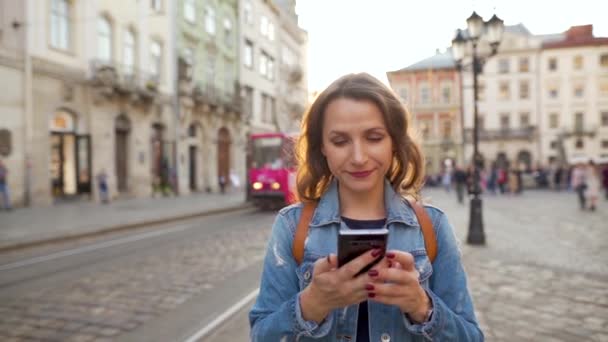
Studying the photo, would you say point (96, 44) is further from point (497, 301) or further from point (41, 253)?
point (497, 301)

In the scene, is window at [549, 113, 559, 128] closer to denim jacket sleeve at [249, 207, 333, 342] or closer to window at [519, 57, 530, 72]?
window at [519, 57, 530, 72]

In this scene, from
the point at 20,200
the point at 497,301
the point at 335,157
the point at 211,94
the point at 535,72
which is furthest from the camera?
the point at 535,72

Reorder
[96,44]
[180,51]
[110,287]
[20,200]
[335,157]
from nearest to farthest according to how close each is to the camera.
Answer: [335,157] < [110,287] < [20,200] < [96,44] < [180,51]

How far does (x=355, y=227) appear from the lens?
1.74 metres

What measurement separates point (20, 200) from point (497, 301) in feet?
57.3

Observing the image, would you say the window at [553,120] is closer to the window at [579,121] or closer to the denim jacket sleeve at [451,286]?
the window at [579,121]

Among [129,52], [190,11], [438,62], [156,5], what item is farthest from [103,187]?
[438,62]

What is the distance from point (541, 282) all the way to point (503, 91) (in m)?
55.6

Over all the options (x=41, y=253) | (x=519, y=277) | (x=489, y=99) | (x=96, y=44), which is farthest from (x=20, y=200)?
(x=489, y=99)

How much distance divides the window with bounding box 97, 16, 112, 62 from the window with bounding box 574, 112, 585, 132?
165 feet

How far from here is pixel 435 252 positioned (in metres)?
1.70

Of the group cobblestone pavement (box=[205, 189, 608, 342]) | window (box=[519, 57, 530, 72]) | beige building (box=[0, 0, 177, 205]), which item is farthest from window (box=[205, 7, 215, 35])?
window (box=[519, 57, 530, 72])

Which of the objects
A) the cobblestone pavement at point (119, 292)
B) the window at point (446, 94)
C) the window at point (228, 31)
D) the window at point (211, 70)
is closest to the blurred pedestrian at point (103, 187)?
the cobblestone pavement at point (119, 292)

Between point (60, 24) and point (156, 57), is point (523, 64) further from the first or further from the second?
point (60, 24)
